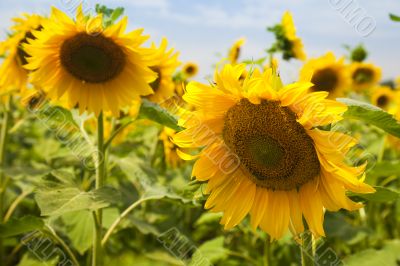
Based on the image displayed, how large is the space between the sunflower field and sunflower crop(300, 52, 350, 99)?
3 centimetres

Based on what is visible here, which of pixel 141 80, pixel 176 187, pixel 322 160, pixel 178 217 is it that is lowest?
pixel 178 217

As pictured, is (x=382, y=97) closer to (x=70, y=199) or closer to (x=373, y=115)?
(x=373, y=115)

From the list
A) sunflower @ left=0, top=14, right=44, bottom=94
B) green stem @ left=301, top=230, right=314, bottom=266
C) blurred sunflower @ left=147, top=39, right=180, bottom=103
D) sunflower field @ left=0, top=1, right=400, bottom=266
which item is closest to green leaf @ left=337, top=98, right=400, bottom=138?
sunflower field @ left=0, top=1, right=400, bottom=266

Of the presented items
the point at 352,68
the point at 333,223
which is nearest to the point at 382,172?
the point at 333,223

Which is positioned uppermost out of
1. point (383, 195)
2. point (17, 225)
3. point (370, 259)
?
point (383, 195)

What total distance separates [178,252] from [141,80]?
1.02m

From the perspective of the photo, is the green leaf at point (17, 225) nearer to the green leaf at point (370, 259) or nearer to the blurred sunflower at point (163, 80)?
the green leaf at point (370, 259)

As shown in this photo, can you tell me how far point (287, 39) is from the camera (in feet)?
13.4

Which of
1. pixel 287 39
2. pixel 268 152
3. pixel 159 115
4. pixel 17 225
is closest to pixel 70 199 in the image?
pixel 17 225

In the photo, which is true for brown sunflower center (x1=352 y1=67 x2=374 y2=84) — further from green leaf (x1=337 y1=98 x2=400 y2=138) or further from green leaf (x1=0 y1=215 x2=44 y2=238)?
green leaf (x1=0 y1=215 x2=44 y2=238)

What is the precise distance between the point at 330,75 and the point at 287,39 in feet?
3.10

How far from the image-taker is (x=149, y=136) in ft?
13.3

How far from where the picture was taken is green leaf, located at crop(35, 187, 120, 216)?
185 centimetres

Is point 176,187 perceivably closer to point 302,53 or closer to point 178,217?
point 178,217
